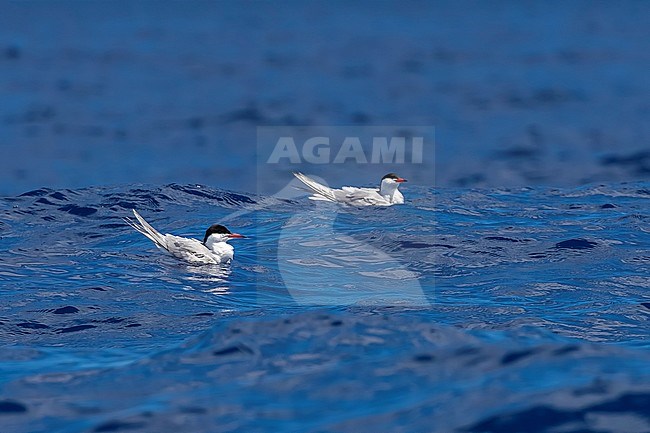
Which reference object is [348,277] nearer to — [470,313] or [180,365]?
[470,313]

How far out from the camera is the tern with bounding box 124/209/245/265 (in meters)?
15.6

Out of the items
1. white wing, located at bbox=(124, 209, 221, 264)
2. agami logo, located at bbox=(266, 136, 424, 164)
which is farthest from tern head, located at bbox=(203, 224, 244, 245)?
agami logo, located at bbox=(266, 136, 424, 164)

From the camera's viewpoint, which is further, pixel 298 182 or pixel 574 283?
pixel 298 182

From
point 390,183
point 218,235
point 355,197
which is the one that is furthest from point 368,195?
point 218,235

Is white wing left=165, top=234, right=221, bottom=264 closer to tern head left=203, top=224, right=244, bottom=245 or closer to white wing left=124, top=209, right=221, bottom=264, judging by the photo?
white wing left=124, top=209, right=221, bottom=264

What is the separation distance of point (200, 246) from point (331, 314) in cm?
566

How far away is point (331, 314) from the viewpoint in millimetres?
10398

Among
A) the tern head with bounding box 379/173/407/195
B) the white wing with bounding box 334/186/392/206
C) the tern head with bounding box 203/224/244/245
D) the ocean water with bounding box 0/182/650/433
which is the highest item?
the tern head with bounding box 379/173/407/195

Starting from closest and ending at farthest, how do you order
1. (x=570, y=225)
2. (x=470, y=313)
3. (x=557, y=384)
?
1. (x=557, y=384)
2. (x=470, y=313)
3. (x=570, y=225)

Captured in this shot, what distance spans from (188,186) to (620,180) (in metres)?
9.12

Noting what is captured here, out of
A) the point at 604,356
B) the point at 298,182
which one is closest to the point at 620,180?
the point at 298,182

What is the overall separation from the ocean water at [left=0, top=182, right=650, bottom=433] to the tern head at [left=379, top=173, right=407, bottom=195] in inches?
22.0

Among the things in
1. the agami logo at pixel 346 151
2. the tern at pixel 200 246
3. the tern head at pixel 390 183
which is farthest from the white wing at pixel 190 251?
the agami logo at pixel 346 151

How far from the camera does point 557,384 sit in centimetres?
778
